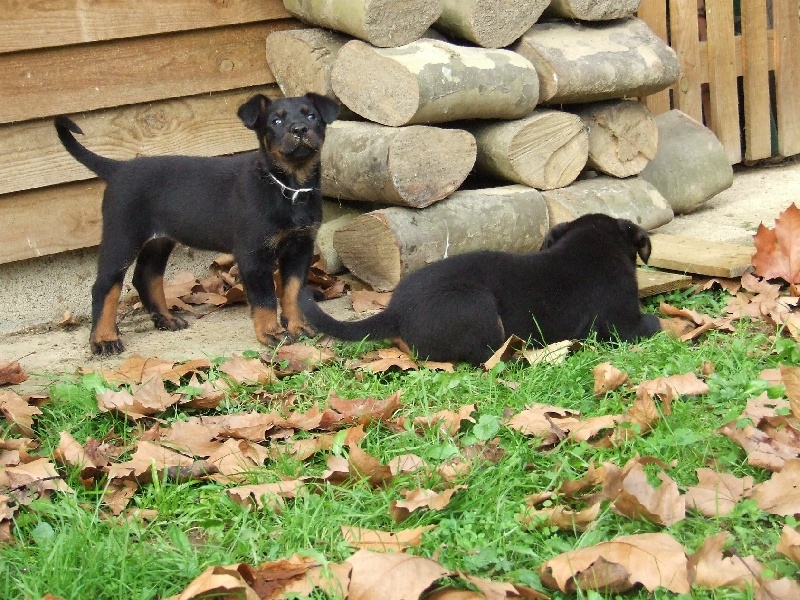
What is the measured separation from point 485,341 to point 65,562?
2.24m

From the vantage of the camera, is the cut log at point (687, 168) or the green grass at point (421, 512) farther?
the cut log at point (687, 168)

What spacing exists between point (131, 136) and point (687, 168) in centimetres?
371

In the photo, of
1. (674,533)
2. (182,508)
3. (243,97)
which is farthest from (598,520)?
(243,97)

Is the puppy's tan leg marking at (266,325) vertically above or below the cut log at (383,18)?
below

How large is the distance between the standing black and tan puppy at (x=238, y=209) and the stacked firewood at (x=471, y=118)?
20.5 inches

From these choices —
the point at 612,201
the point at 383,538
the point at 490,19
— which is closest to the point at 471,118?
the point at 490,19

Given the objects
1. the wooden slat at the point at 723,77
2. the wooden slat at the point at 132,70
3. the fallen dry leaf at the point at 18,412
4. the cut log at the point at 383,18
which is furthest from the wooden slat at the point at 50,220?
the wooden slat at the point at 723,77

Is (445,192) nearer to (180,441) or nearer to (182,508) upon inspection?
(180,441)

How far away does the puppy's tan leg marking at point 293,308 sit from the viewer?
5.64 m

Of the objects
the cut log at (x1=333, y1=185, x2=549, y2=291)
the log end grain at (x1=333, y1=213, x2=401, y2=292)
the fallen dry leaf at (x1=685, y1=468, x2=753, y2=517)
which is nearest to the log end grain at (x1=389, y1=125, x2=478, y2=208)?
the cut log at (x1=333, y1=185, x2=549, y2=291)

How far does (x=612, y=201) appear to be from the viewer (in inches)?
254

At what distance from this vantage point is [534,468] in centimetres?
336

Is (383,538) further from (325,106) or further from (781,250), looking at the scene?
(781,250)

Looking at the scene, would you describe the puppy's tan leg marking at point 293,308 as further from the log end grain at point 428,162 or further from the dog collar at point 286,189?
the log end grain at point 428,162
